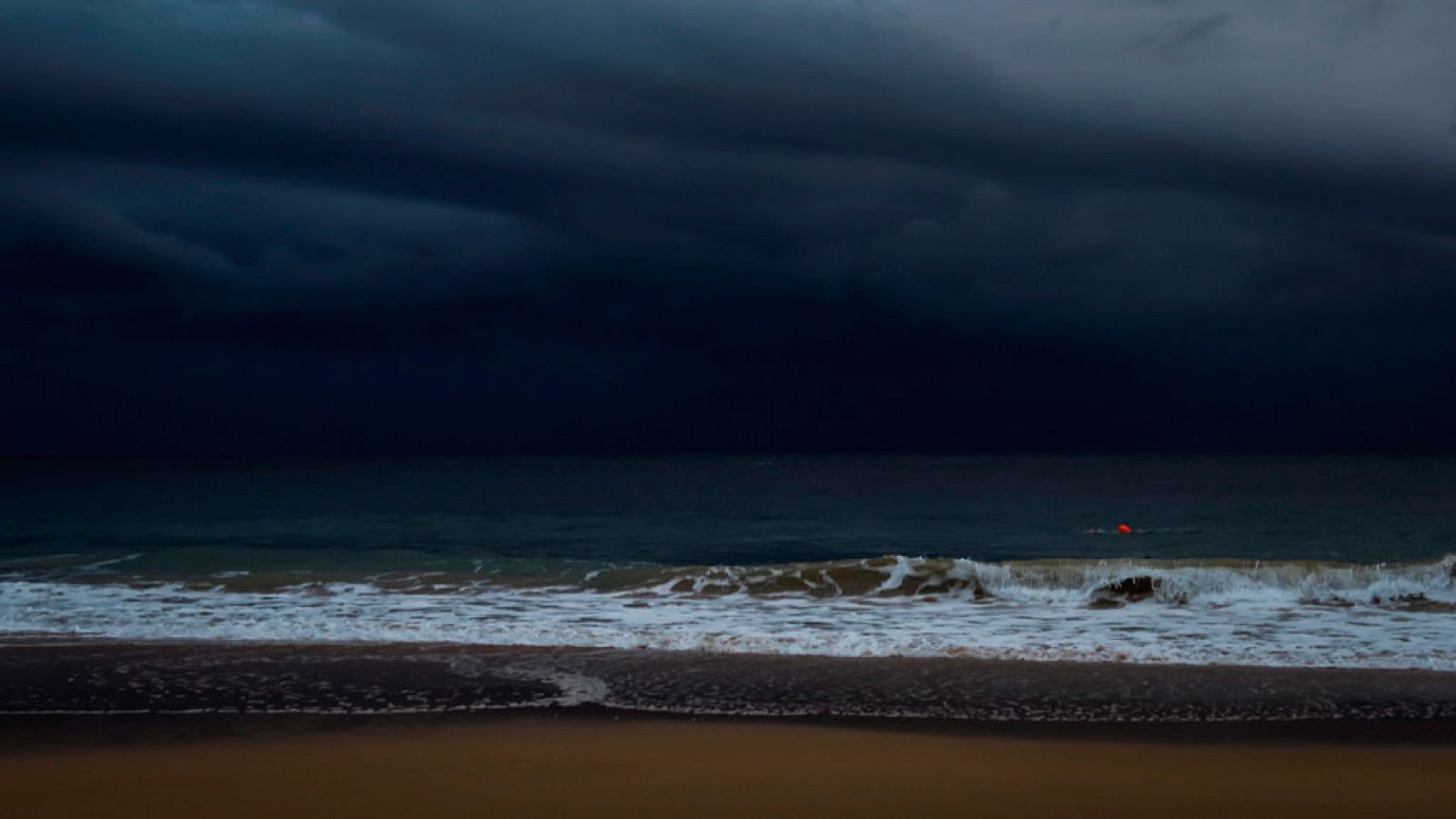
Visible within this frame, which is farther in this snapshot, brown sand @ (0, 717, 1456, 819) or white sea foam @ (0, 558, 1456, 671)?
white sea foam @ (0, 558, 1456, 671)

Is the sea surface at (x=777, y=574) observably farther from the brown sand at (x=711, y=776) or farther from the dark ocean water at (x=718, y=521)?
the brown sand at (x=711, y=776)

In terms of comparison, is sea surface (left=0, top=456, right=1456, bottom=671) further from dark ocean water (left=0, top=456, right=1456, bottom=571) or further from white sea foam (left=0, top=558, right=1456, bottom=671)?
dark ocean water (left=0, top=456, right=1456, bottom=571)

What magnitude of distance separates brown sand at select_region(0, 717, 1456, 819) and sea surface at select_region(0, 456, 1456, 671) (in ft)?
14.0

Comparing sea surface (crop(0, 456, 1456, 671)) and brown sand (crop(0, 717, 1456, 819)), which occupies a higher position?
brown sand (crop(0, 717, 1456, 819))

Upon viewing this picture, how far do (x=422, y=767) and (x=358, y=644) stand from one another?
6228 mm

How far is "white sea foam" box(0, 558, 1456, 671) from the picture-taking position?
1252 centimetres

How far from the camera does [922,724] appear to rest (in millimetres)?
8688

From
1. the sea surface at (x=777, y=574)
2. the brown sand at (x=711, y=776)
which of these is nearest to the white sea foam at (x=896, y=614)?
the sea surface at (x=777, y=574)

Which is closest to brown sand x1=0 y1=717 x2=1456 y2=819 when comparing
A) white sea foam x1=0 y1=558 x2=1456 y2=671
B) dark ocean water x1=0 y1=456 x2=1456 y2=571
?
white sea foam x1=0 y1=558 x2=1456 y2=671

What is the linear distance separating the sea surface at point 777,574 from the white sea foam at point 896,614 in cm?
7

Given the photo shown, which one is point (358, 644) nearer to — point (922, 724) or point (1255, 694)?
point (922, 724)

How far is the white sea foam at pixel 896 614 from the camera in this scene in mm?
12523

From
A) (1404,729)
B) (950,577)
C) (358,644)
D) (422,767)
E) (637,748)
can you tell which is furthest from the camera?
(950,577)

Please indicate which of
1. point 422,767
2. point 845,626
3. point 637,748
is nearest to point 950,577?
point 845,626
